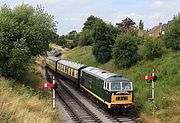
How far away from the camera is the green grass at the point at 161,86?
19.0 meters

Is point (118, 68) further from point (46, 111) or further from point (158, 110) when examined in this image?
point (46, 111)

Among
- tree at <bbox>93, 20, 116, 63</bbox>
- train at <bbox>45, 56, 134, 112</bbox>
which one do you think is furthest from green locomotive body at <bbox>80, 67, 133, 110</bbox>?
tree at <bbox>93, 20, 116, 63</bbox>

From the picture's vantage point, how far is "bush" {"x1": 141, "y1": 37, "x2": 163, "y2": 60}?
32312 mm

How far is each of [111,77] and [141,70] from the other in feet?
32.4

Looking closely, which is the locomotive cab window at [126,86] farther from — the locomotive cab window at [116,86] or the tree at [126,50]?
the tree at [126,50]

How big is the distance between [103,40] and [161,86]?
2246cm

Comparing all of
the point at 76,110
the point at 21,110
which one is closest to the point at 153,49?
the point at 76,110

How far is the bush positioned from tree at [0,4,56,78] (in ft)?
33.7

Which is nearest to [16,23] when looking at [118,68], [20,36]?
[20,36]

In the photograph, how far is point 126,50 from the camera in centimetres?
3484

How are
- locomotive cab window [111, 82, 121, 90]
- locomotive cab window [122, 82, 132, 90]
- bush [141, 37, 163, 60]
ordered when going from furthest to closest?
bush [141, 37, 163, 60]
locomotive cab window [122, 82, 132, 90]
locomotive cab window [111, 82, 121, 90]

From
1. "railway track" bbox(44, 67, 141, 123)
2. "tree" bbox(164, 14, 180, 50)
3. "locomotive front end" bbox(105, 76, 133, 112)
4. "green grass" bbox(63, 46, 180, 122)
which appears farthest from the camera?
"tree" bbox(164, 14, 180, 50)

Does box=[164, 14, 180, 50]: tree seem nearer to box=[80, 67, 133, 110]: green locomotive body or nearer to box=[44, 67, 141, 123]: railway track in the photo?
box=[44, 67, 141, 123]: railway track

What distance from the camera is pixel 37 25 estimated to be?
Answer: 26969 mm
